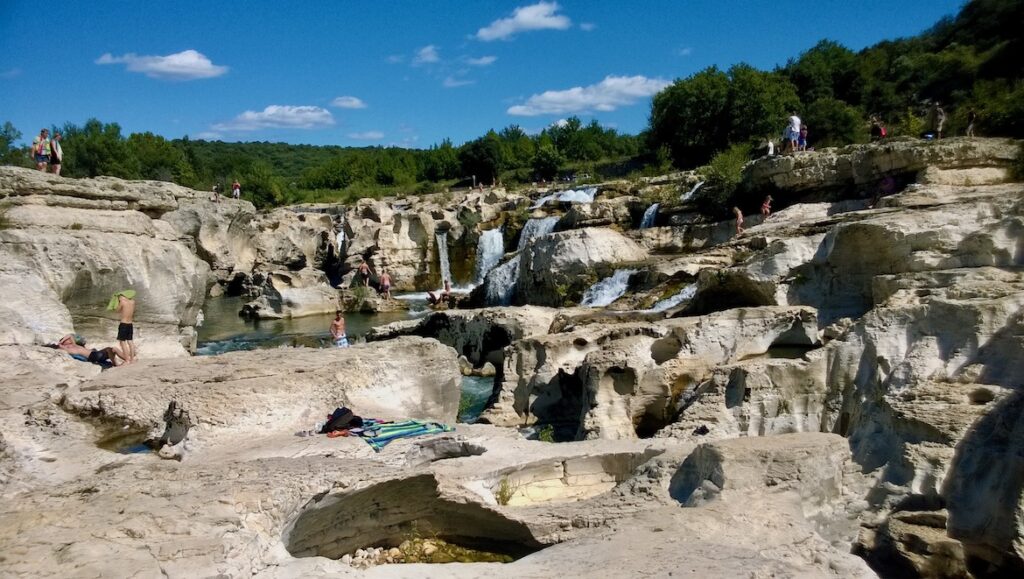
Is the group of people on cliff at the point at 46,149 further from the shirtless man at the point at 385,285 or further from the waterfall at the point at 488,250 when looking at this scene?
the waterfall at the point at 488,250

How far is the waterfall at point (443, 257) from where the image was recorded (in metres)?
28.1

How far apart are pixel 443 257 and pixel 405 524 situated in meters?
22.5

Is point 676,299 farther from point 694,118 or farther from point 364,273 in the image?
point 694,118

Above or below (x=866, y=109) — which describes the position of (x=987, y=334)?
below

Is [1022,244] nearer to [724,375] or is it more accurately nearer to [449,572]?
[724,375]

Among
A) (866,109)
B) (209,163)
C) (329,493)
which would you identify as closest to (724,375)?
(329,493)

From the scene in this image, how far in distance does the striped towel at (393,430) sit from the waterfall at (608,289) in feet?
29.7

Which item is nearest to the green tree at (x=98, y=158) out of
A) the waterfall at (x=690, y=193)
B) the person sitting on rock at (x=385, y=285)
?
the person sitting on rock at (x=385, y=285)

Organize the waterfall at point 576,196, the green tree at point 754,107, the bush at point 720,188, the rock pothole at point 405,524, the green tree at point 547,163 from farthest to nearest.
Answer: the green tree at point 547,163
the green tree at point 754,107
the waterfall at point 576,196
the bush at point 720,188
the rock pothole at point 405,524

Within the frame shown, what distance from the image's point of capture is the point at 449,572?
453 centimetres

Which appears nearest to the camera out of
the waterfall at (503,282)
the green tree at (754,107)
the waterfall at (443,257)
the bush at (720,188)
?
the waterfall at (503,282)

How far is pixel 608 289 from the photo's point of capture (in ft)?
53.8

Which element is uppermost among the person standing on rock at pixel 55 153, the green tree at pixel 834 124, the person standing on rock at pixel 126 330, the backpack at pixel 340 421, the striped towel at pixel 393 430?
the green tree at pixel 834 124

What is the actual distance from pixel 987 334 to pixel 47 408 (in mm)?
8968
